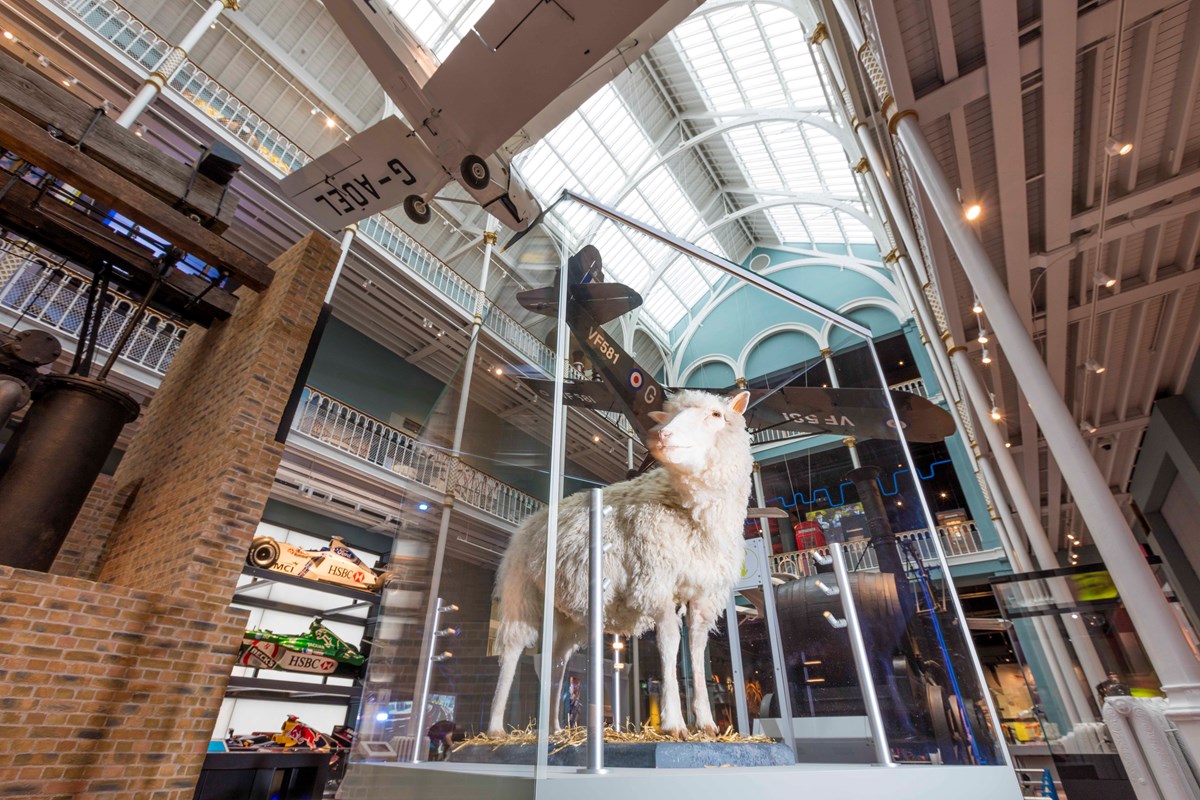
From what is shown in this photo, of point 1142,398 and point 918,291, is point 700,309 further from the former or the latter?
point 1142,398

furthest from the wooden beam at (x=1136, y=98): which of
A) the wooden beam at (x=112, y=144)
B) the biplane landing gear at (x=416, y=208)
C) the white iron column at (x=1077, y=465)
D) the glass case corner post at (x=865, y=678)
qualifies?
the biplane landing gear at (x=416, y=208)

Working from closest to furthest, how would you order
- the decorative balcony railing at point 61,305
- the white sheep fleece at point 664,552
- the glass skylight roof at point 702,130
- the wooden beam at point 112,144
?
the white sheep fleece at point 664,552
the wooden beam at point 112,144
the decorative balcony railing at point 61,305
the glass skylight roof at point 702,130

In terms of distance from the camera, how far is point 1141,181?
5.26m

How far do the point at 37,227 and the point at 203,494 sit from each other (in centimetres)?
253

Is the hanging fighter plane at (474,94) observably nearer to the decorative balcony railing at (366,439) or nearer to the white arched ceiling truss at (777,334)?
the white arched ceiling truss at (777,334)

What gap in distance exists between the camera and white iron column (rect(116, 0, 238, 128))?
766cm

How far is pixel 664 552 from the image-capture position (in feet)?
7.52

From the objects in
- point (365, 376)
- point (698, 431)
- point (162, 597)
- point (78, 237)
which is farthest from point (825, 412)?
point (365, 376)

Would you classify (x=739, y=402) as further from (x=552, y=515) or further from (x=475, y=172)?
(x=475, y=172)

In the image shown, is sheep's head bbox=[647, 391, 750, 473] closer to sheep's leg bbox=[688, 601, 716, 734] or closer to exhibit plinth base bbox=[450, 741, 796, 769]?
sheep's leg bbox=[688, 601, 716, 734]

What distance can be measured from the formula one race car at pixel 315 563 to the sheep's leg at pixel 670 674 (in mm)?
5053

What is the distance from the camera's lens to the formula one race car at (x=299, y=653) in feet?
19.7

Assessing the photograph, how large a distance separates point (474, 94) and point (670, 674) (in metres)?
5.97

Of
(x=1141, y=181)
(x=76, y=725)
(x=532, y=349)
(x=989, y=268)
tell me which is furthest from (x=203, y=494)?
(x=1141, y=181)
